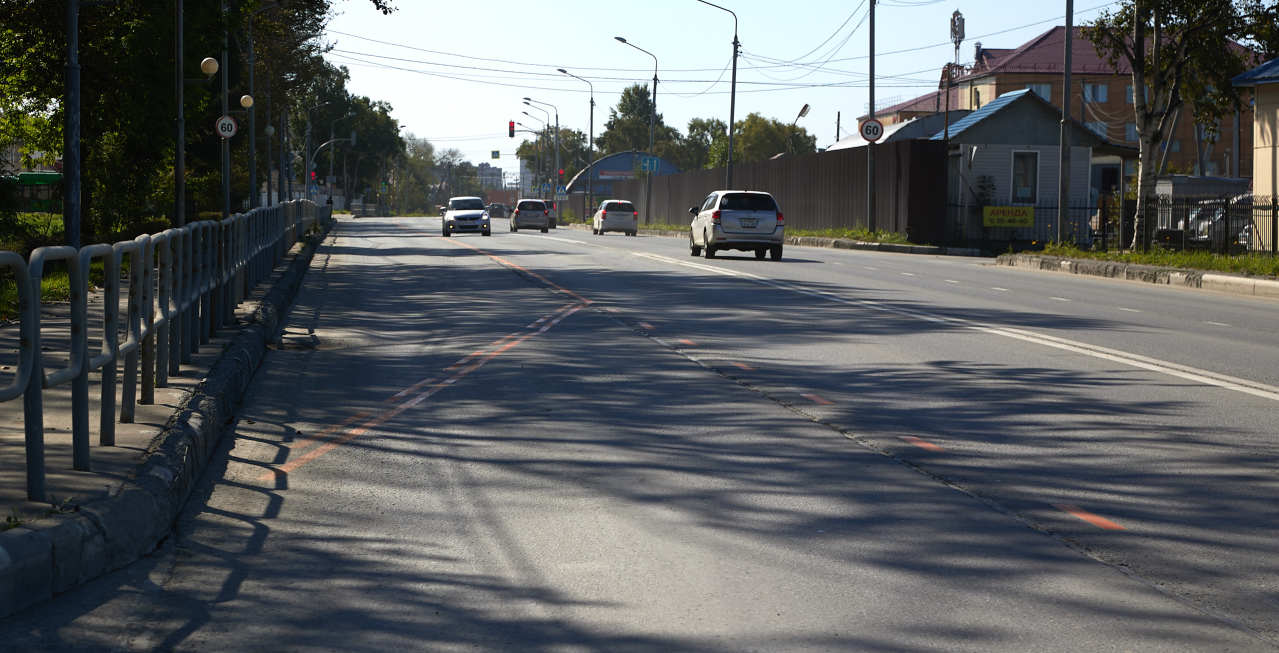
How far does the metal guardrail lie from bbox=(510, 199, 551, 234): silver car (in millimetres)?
52021

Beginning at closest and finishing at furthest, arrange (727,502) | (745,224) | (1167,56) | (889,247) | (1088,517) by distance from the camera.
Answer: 1. (1088,517)
2. (727,502)
3. (745,224)
4. (1167,56)
5. (889,247)

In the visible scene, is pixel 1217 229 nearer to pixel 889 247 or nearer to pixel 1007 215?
pixel 889 247

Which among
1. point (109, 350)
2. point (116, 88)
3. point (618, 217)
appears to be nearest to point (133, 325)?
point (109, 350)

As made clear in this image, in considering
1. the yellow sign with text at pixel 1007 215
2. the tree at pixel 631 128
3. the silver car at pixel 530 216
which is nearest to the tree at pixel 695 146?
the tree at pixel 631 128

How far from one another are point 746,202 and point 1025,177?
1811 cm

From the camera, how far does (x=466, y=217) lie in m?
54.1

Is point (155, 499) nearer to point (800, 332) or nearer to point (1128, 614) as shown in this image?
point (1128, 614)

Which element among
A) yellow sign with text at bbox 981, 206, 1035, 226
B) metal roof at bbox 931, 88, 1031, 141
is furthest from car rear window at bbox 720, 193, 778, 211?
metal roof at bbox 931, 88, 1031, 141

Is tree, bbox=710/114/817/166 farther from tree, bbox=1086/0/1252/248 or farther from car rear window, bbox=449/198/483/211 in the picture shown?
tree, bbox=1086/0/1252/248

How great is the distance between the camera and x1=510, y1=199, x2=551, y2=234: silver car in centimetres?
6619

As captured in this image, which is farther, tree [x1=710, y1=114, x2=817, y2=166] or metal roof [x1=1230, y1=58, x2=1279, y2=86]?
tree [x1=710, y1=114, x2=817, y2=166]

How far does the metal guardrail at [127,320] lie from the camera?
5.69m

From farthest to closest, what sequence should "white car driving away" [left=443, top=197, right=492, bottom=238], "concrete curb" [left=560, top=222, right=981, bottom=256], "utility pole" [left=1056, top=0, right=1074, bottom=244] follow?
"white car driving away" [left=443, top=197, right=492, bottom=238] → "concrete curb" [left=560, top=222, right=981, bottom=256] → "utility pole" [left=1056, top=0, right=1074, bottom=244]

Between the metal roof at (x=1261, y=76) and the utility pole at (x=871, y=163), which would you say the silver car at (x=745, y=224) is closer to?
the metal roof at (x=1261, y=76)
